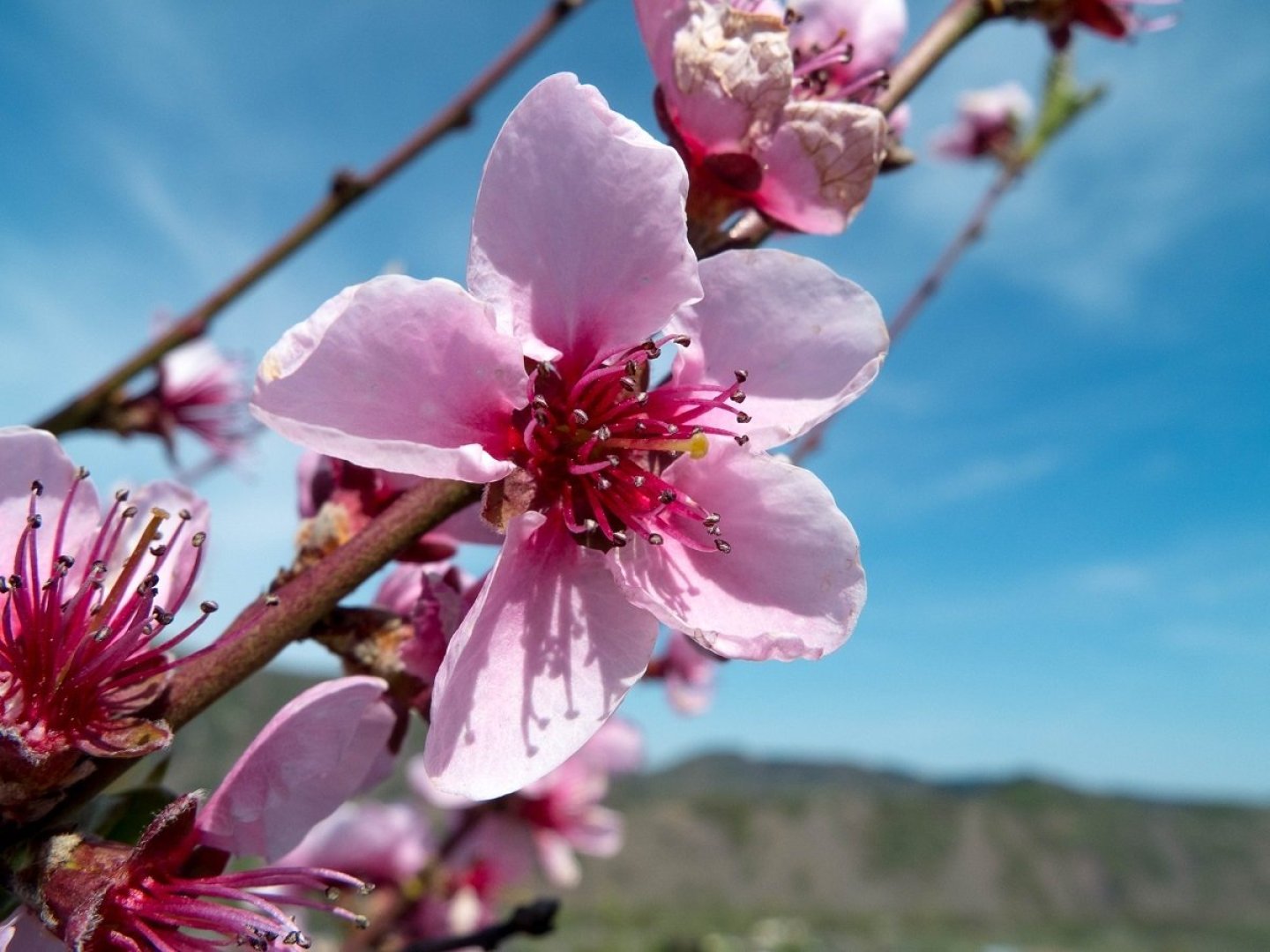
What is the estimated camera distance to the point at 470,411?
917 millimetres

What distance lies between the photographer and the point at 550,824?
10.5 ft

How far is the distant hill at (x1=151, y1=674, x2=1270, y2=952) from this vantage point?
22.5 metres

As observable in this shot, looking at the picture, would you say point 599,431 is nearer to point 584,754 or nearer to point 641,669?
point 641,669

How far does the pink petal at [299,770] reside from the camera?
0.89 meters

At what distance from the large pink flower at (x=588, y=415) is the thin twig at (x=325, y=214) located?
1092 millimetres

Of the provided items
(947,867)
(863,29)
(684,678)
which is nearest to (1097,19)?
(863,29)

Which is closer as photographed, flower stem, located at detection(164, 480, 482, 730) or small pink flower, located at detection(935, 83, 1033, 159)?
flower stem, located at detection(164, 480, 482, 730)

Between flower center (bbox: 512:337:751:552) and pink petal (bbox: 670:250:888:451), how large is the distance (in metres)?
0.03

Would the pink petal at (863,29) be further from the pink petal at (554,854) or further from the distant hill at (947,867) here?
the distant hill at (947,867)

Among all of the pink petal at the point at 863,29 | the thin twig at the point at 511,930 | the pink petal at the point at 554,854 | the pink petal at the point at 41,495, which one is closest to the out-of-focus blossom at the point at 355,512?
the pink petal at the point at 41,495

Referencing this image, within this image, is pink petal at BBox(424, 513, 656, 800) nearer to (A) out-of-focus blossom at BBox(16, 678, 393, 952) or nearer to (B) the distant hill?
(A) out-of-focus blossom at BBox(16, 678, 393, 952)

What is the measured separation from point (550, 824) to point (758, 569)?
8.23 ft

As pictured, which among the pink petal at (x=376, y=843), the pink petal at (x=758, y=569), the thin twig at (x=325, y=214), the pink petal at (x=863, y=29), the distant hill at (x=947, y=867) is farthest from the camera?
the distant hill at (x=947, y=867)

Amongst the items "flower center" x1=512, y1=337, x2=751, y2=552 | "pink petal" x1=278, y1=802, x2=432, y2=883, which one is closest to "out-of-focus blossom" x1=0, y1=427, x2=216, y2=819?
"flower center" x1=512, y1=337, x2=751, y2=552
